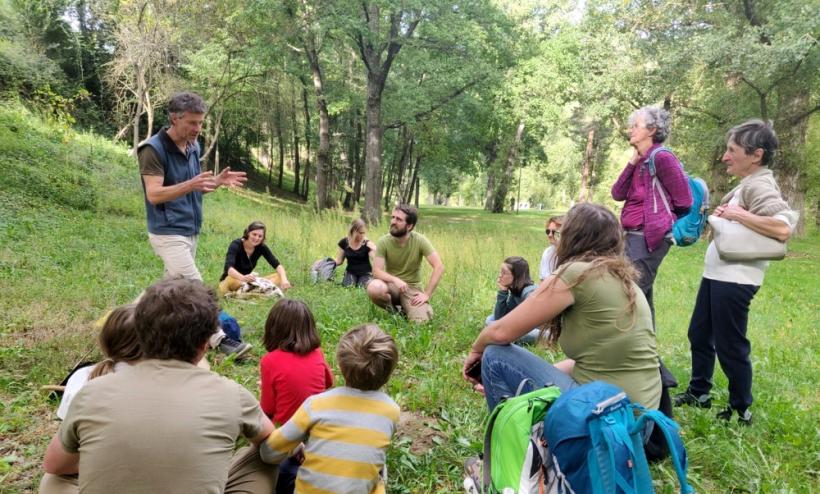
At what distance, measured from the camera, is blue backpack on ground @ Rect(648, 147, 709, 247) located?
357 centimetres

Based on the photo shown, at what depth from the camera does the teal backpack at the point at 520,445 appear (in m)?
1.94

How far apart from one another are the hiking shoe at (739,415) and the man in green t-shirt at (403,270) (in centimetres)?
267

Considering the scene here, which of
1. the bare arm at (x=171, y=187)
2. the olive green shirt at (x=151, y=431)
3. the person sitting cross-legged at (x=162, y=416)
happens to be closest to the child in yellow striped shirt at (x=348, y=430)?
the person sitting cross-legged at (x=162, y=416)

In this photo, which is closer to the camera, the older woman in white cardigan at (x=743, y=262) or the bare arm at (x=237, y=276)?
the older woman in white cardigan at (x=743, y=262)

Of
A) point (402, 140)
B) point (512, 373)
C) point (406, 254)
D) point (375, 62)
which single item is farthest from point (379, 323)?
point (402, 140)

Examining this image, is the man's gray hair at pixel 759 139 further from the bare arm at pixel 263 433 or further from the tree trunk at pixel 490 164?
the tree trunk at pixel 490 164

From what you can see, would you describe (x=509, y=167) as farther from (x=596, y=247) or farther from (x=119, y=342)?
Result: (x=119, y=342)

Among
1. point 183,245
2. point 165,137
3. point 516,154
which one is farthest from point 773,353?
point 516,154

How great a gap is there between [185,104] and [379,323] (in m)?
2.64

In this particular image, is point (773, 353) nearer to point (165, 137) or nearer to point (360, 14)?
point (165, 137)

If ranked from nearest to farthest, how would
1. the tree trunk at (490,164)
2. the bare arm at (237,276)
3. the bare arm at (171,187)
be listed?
the bare arm at (171,187) → the bare arm at (237,276) → the tree trunk at (490,164)

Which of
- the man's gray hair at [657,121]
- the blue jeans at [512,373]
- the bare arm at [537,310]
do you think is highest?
the man's gray hair at [657,121]

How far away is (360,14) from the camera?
1421 centimetres

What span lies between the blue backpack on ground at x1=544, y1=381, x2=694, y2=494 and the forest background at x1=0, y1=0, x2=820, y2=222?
398 inches
